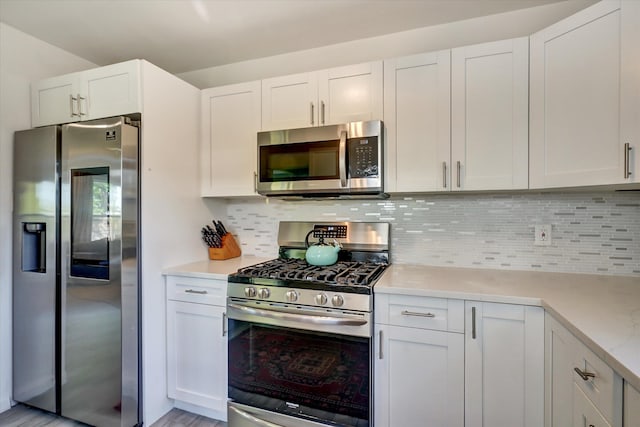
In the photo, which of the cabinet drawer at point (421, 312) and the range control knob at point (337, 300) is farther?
the range control knob at point (337, 300)

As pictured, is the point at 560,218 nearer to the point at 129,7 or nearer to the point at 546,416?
the point at 546,416

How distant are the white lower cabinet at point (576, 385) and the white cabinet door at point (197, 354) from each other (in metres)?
1.58

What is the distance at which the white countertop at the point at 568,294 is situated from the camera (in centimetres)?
87

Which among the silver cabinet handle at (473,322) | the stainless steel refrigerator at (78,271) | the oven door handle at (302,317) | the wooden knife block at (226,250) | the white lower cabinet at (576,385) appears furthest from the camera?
the wooden knife block at (226,250)

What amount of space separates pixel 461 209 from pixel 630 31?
1.08 m

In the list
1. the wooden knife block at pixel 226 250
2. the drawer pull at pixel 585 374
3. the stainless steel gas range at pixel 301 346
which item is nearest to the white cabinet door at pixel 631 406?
the drawer pull at pixel 585 374

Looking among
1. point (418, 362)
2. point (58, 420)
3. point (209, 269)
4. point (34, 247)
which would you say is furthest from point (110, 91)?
point (418, 362)

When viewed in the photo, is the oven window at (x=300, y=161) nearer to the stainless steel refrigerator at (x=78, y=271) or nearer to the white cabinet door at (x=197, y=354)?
the stainless steel refrigerator at (x=78, y=271)

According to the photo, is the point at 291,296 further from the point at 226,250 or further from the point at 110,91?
the point at 110,91

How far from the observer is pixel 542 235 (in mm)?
1831

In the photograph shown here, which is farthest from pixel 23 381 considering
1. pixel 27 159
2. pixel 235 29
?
pixel 235 29

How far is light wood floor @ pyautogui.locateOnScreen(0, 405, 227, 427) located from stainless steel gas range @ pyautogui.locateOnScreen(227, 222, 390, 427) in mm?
288

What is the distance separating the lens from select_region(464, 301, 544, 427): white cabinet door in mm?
1324

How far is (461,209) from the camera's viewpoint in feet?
6.55
